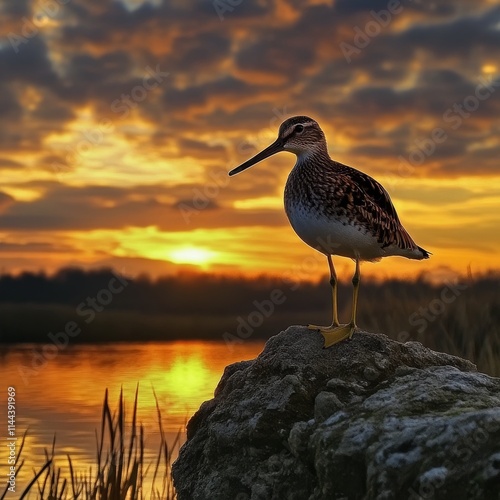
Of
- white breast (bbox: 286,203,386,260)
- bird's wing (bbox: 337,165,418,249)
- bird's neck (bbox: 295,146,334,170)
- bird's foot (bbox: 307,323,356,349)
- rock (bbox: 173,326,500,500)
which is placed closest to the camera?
rock (bbox: 173,326,500,500)

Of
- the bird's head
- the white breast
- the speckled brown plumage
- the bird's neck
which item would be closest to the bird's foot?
the white breast

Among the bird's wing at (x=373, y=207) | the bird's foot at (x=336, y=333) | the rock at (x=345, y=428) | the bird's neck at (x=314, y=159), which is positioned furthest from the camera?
the bird's neck at (x=314, y=159)

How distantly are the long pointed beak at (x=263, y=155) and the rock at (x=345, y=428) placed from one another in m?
2.43

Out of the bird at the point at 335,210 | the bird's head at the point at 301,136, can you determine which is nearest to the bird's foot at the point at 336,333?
the bird at the point at 335,210

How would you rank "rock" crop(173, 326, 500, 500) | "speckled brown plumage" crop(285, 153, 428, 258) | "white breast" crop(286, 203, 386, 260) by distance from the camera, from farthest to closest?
"speckled brown plumage" crop(285, 153, 428, 258) < "white breast" crop(286, 203, 386, 260) < "rock" crop(173, 326, 500, 500)

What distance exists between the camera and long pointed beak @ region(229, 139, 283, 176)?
915 cm

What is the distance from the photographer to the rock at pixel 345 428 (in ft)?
17.1

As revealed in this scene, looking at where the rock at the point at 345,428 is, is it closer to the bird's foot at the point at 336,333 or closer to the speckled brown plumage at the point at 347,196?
the bird's foot at the point at 336,333

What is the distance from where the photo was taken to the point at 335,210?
7.89 meters

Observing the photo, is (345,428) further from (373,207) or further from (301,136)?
(301,136)

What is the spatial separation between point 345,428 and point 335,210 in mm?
2643

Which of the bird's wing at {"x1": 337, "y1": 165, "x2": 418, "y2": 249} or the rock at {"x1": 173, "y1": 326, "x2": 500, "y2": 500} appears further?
the bird's wing at {"x1": 337, "y1": 165, "x2": 418, "y2": 249}

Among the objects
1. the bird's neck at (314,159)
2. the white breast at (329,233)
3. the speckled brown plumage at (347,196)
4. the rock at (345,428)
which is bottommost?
the rock at (345,428)

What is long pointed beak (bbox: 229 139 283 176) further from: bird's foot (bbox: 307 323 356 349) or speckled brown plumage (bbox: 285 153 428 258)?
bird's foot (bbox: 307 323 356 349)
